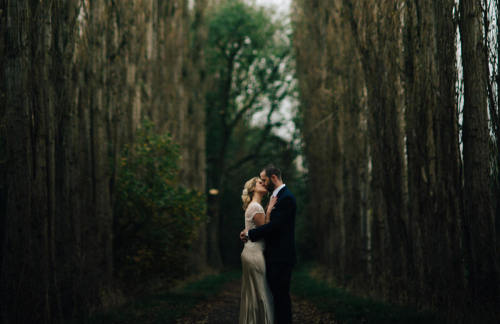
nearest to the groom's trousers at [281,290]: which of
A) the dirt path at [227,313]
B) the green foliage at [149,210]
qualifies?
the dirt path at [227,313]

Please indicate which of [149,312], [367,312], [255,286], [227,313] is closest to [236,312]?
[227,313]

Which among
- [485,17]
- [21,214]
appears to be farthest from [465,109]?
[21,214]

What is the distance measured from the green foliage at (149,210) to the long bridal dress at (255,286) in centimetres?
594

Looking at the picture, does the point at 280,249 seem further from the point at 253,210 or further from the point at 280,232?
the point at 253,210

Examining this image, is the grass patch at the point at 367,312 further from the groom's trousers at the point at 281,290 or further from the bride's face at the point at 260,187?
the bride's face at the point at 260,187

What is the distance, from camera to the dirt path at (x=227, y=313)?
8.41 m

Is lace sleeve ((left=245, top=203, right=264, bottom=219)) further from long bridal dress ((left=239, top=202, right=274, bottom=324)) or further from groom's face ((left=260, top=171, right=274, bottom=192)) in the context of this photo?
groom's face ((left=260, top=171, right=274, bottom=192))

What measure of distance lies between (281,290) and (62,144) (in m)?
4.68

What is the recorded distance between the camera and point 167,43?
2036 centimetres

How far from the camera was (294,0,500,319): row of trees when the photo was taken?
6.02m

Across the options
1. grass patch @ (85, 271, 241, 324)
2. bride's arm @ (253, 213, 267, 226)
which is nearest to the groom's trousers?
bride's arm @ (253, 213, 267, 226)

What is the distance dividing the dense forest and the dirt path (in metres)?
1.40

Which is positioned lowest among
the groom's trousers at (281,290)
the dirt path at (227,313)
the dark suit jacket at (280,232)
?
the dirt path at (227,313)

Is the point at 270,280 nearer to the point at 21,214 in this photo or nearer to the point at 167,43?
the point at 21,214
